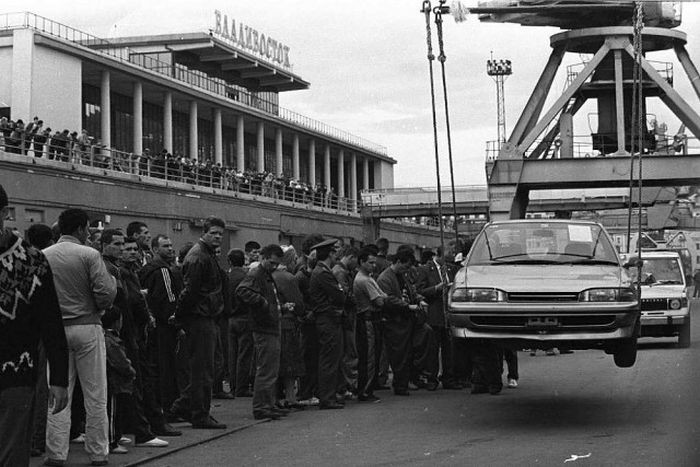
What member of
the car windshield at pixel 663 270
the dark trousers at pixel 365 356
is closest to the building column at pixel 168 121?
the car windshield at pixel 663 270

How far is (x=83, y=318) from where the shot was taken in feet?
30.8

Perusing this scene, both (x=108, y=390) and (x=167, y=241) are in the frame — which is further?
(x=167, y=241)

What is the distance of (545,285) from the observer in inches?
480

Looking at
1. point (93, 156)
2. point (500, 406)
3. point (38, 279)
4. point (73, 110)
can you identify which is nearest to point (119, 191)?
point (93, 156)

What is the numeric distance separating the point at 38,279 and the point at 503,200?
43.4m

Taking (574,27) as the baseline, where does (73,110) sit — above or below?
below

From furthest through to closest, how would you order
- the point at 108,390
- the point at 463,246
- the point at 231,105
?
the point at 231,105, the point at 463,246, the point at 108,390

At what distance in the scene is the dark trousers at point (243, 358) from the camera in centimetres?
1482

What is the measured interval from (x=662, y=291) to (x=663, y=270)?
6.94ft

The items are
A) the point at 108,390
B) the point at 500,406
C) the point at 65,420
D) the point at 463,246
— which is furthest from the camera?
the point at 463,246

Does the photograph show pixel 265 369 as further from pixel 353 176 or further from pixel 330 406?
pixel 353 176

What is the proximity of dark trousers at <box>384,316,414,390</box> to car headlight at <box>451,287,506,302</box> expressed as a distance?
3.11 meters

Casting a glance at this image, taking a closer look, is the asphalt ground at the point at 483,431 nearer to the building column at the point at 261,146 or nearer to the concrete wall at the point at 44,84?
the concrete wall at the point at 44,84

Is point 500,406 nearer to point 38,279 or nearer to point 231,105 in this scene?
point 38,279
